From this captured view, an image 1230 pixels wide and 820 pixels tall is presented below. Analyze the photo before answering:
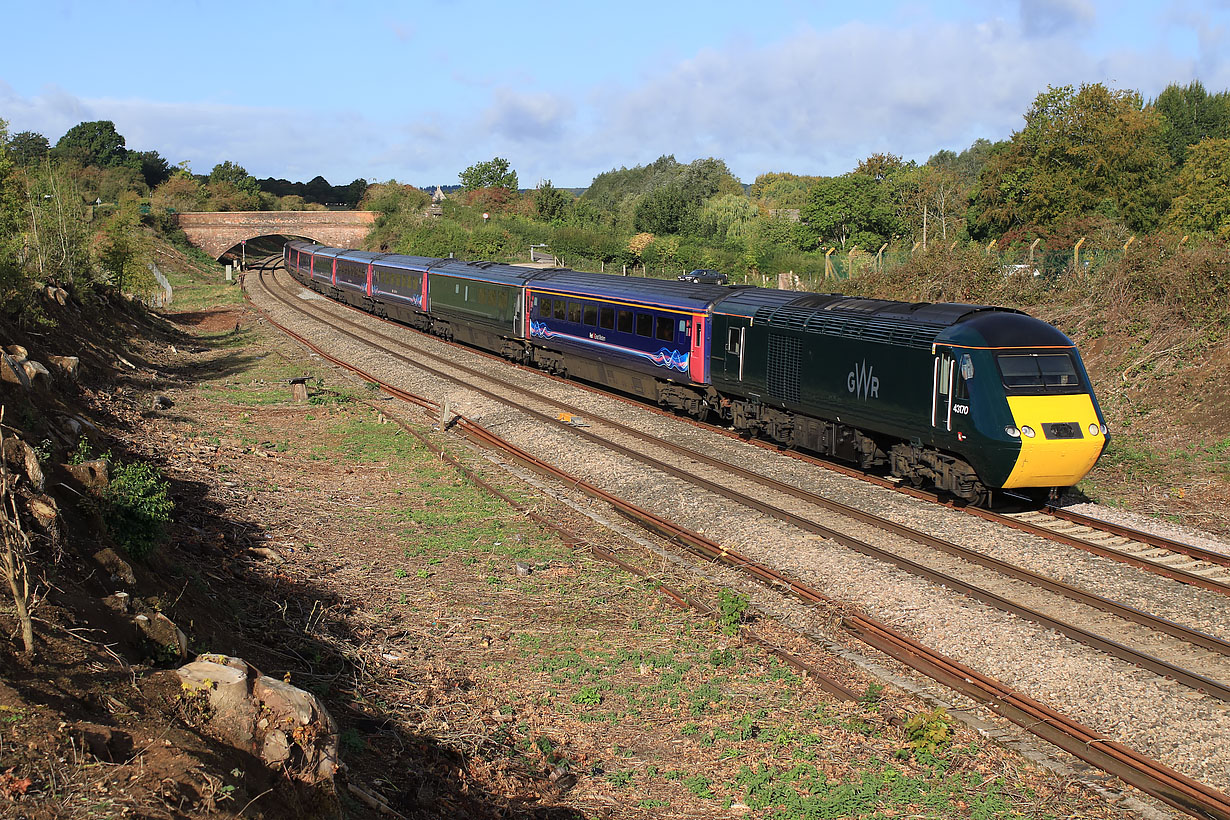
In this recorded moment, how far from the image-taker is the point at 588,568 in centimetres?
1314

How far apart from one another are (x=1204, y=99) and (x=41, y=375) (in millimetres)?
97750

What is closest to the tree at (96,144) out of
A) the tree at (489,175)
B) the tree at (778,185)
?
the tree at (489,175)

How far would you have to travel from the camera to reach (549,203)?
89.4 metres

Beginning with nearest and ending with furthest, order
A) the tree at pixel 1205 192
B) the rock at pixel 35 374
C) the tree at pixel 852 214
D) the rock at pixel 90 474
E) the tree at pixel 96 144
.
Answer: the rock at pixel 90 474, the rock at pixel 35 374, the tree at pixel 1205 192, the tree at pixel 852 214, the tree at pixel 96 144

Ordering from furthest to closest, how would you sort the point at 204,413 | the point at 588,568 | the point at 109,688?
the point at 204,413 → the point at 588,568 → the point at 109,688

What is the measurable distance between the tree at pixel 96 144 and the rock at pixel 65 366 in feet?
400

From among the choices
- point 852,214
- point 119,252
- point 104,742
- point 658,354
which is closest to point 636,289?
point 658,354

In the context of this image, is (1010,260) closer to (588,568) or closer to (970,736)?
(588,568)

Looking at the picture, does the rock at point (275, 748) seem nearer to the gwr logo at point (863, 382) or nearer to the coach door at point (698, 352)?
the gwr logo at point (863, 382)

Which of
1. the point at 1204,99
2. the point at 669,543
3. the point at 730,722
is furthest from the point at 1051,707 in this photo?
the point at 1204,99

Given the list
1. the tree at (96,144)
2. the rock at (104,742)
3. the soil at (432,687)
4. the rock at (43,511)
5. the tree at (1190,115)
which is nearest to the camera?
the rock at (104,742)

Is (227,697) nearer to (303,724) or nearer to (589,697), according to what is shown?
(303,724)

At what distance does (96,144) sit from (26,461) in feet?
469

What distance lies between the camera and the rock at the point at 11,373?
14.6 meters
